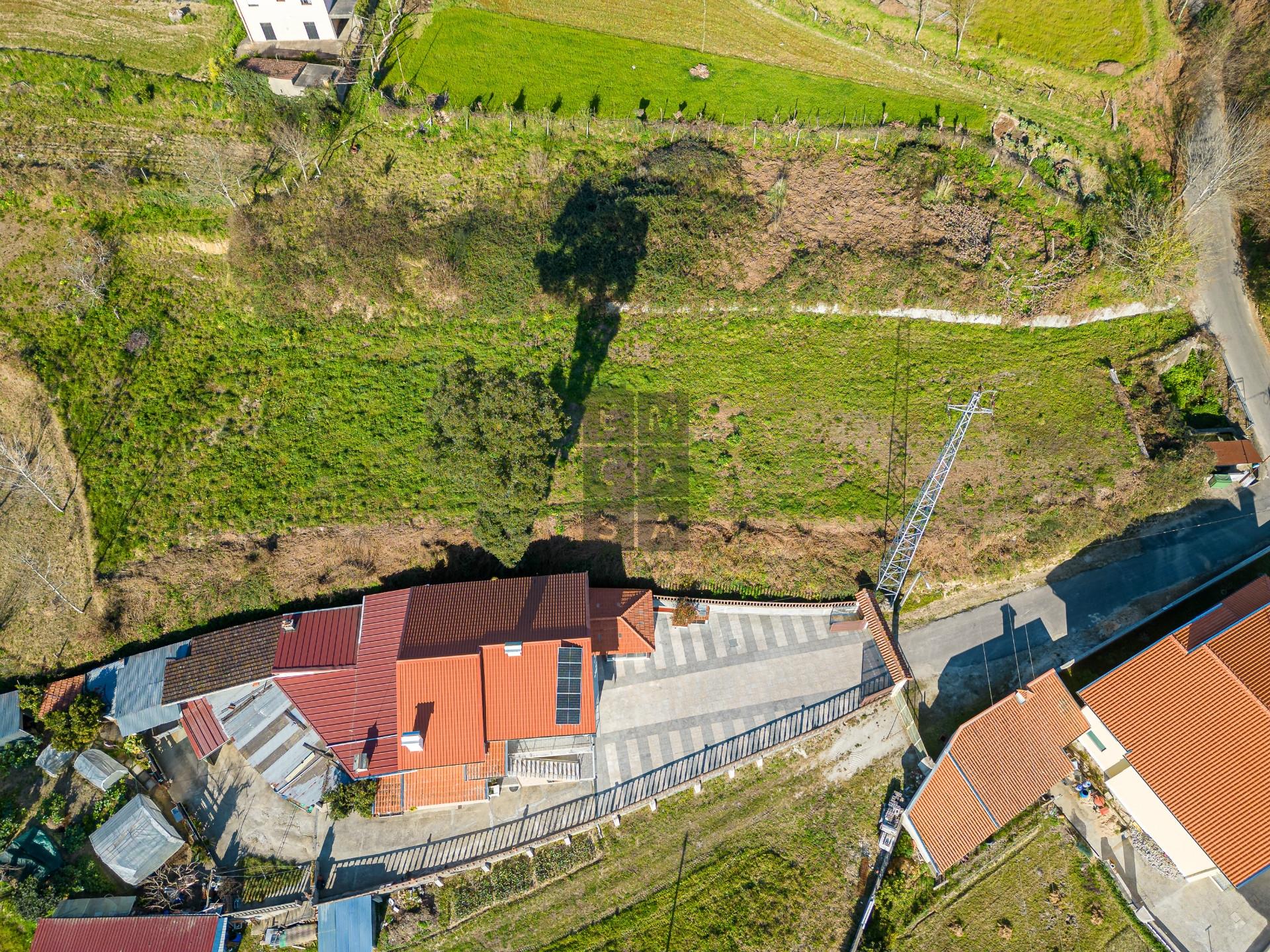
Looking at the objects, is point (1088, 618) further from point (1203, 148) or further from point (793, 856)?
point (1203, 148)

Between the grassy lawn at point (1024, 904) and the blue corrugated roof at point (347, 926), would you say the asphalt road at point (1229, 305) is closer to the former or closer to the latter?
the grassy lawn at point (1024, 904)

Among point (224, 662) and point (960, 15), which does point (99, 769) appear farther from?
point (960, 15)

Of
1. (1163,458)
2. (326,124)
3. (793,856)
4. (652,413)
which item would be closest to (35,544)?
(326,124)

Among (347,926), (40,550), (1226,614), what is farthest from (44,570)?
(1226,614)

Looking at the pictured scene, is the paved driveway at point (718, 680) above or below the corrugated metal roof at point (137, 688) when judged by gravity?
below

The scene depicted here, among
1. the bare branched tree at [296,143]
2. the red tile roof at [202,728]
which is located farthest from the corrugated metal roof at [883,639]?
the bare branched tree at [296,143]

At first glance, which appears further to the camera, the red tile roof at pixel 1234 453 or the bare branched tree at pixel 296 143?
the bare branched tree at pixel 296 143

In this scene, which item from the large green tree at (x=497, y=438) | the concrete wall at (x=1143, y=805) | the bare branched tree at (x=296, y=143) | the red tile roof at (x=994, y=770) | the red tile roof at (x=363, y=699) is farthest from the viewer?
the bare branched tree at (x=296, y=143)
